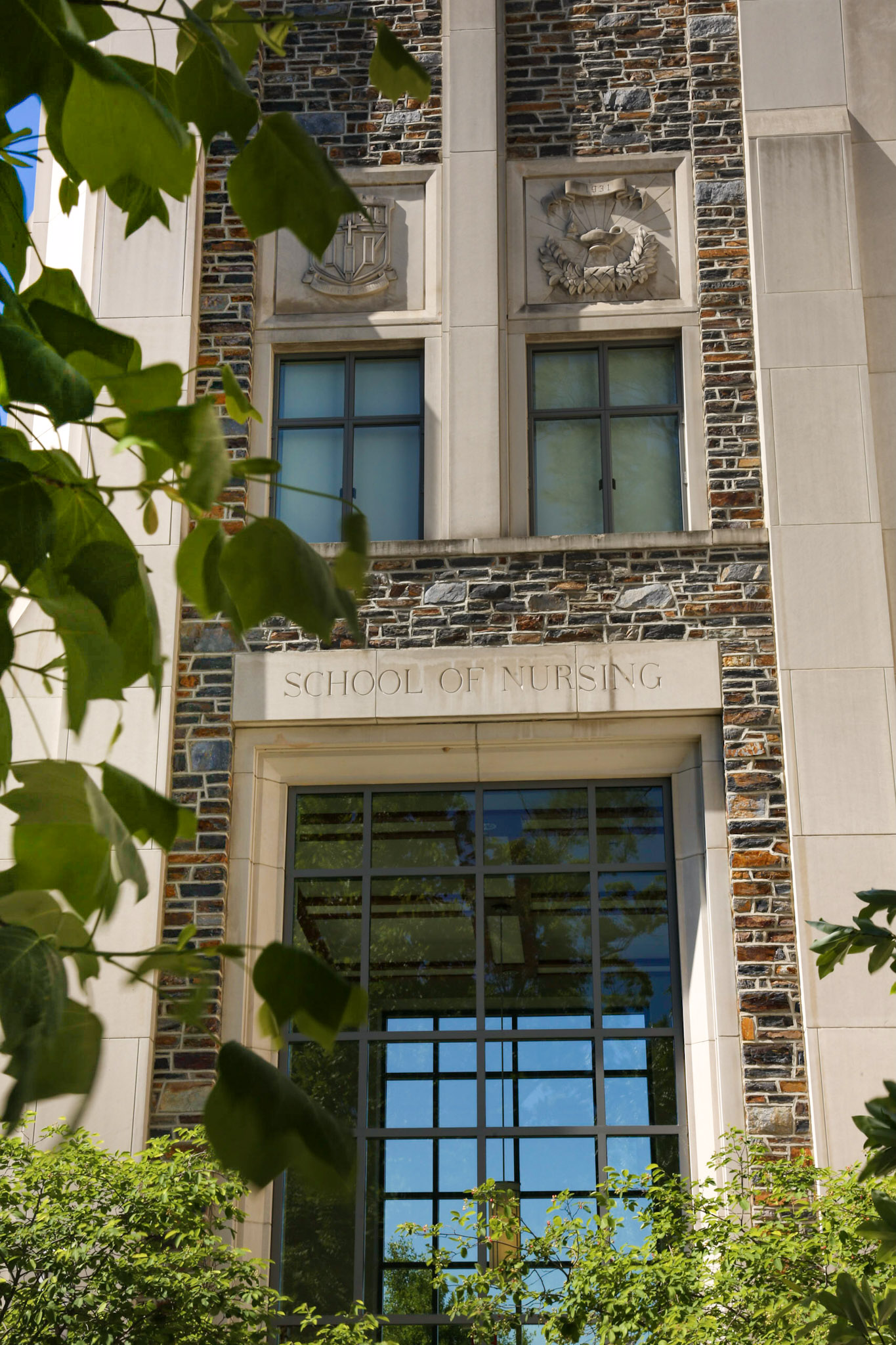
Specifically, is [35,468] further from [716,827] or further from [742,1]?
[742,1]

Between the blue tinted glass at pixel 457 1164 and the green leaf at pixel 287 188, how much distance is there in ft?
27.9

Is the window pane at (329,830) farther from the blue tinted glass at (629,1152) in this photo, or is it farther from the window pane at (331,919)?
the blue tinted glass at (629,1152)

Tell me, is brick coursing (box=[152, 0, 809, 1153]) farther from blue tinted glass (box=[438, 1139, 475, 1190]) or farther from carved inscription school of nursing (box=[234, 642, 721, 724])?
blue tinted glass (box=[438, 1139, 475, 1190])

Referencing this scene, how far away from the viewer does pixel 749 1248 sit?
23.8 ft

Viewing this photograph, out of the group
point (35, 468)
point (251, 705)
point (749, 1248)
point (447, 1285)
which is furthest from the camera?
point (251, 705)

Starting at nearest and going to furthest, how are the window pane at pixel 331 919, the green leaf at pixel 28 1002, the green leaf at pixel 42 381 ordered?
the green leaf at pixel 28 1002
the green leaf at pixel 42 381
the window pane at pixel 331 919

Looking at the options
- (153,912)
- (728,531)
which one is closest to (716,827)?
(728,531)

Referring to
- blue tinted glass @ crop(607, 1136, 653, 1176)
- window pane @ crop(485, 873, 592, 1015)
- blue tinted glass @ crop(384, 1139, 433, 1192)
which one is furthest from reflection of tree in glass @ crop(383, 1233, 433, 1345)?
window pane @ crop(485, 873, 592, 1015)

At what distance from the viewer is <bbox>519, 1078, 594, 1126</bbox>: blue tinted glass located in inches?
359

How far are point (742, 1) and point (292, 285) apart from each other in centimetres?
374

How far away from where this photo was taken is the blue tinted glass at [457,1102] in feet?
29.9

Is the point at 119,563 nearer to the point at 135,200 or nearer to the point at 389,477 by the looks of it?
the point at 135,200

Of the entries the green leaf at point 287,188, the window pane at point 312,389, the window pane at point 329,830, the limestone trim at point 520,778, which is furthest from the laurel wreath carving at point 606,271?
the green leaf at point 287,188

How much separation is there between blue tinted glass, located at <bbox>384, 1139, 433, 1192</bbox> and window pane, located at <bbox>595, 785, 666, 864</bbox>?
2051mm
